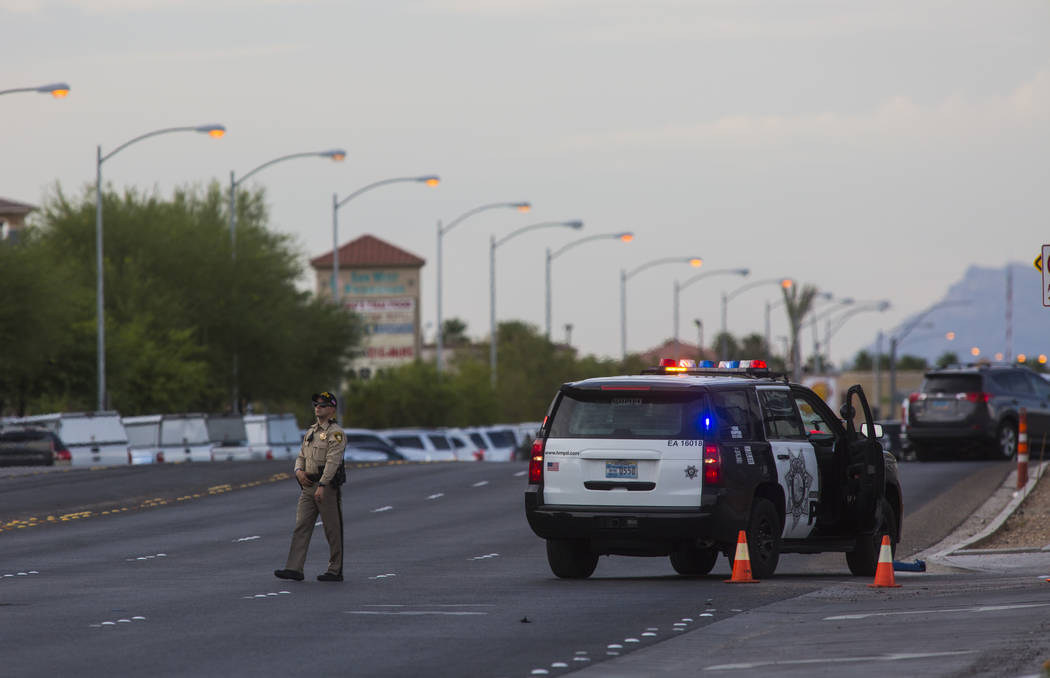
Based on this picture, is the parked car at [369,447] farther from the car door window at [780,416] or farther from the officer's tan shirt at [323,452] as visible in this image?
the car door window at [780,416]

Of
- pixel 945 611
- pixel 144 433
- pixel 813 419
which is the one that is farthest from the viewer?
pixel 144 433

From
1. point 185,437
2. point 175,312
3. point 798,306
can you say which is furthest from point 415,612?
point 798,306

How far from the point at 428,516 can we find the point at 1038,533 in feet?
30.1

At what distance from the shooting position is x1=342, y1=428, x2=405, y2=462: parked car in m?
49.0

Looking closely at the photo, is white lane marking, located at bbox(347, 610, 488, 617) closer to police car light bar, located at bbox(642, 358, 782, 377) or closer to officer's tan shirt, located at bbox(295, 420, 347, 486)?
officer's tan shirt, located at bbox(295, 420, 347, 486)

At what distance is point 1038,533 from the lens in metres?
22.9

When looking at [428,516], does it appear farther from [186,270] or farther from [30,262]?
[186,270]

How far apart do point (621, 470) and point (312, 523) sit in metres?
2.90

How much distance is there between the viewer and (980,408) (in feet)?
129

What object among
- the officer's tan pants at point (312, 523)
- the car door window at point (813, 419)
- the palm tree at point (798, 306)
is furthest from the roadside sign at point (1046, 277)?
the palm tree at point (798, 306)

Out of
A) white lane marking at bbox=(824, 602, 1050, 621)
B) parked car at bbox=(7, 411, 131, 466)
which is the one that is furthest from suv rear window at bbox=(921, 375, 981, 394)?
white lane marking at bbox=(824, 602, 1050, 621)

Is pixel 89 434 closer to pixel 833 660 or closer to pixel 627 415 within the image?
pixel 627 415

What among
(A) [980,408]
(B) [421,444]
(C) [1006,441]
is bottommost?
(B) [421,444]

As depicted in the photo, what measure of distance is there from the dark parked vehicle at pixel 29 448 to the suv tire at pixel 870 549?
2849 centimetres
